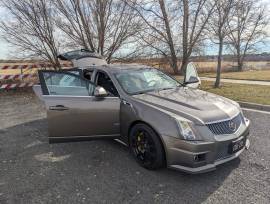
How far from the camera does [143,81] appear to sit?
5.00m

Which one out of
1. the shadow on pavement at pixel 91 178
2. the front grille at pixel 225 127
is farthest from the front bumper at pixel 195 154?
the shadow on pavement at pixel 91 178

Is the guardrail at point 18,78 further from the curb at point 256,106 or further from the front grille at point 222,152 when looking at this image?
the front grille at point 222,152

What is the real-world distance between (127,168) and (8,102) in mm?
7927

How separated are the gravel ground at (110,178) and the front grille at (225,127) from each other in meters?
0.61

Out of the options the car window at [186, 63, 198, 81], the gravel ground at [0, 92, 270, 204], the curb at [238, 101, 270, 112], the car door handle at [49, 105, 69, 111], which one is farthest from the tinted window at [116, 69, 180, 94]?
the curb at [238, 101, 270, 112]

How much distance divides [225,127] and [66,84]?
9.31ft

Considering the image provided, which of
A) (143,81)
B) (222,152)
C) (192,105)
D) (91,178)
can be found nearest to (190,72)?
(143,81)

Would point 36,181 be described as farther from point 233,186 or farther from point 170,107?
point 233,186

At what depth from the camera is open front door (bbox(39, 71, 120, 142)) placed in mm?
4543

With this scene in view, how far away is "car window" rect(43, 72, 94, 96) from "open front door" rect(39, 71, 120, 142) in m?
0.02

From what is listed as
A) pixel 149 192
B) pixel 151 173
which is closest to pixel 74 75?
pixel 151 173

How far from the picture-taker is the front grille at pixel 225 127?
3627 millimetres

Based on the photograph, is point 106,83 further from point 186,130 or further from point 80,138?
point 186,130

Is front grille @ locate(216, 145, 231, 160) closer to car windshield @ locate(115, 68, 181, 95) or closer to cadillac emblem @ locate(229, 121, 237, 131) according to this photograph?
cadillac emblem @ locate(229, 121, 237, 131)
